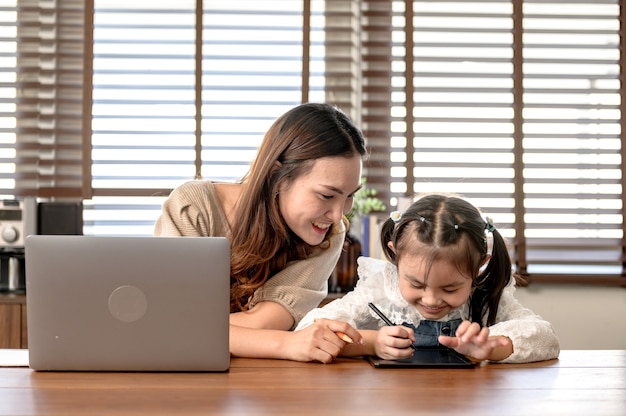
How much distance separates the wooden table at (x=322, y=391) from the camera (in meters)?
1.21

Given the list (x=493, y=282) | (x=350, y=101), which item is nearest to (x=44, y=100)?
(x=350, y=101)

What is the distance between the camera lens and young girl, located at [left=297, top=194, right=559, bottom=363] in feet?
5.51

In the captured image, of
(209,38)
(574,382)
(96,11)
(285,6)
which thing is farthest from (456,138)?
(574,382)

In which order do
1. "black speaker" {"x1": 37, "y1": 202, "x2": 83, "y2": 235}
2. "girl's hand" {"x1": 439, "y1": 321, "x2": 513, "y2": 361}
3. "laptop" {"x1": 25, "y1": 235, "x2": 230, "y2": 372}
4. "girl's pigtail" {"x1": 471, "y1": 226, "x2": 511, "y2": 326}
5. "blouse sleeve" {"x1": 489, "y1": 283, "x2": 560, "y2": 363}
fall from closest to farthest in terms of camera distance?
"laptop" {"x1": 25, "y1": 235, "x2": 230, "y2": 372}
"girl's hand" {"x1": 439, "y1": 321, "x2": 513, "y2": 361}
"blouse sleeve" {"x1": 489, "y1": 283, "x2": 560, "y2": 363}
"girl's pigtail" {"x1": 471, "y1": 226, "x2": 511, "y2": 326}
"black speaker" {"x1": 37, "y1": 202, "x2": 83, "y2": 235}

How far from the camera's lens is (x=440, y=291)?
5.79 ft

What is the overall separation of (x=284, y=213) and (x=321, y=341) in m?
0.50

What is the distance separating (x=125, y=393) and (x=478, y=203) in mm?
2773

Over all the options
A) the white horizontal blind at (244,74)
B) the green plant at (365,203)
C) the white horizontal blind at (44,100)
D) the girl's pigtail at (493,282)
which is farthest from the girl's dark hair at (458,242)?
the white horizontal blind at (44,100)

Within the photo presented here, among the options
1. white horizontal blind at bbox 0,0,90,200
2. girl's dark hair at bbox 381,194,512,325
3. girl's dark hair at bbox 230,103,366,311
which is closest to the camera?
girl's dark hair at bbox 381,194,512,325

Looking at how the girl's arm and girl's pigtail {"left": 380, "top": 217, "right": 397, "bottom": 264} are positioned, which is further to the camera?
girl's pigtail {"left": 380, "top": 217, "right": 397, "bottom": 264}

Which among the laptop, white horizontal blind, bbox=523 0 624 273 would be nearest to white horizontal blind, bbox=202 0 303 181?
white horizontal blind, bbox=523 0 624 273

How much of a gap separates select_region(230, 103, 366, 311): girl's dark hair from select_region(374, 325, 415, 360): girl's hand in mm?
496

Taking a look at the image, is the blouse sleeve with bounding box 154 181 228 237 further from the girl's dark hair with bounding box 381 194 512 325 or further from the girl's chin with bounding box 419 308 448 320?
the girl's chin with bounding box 419 308 448 320

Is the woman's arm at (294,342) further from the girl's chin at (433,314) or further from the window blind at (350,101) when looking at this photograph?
the window blind at (350,101)
